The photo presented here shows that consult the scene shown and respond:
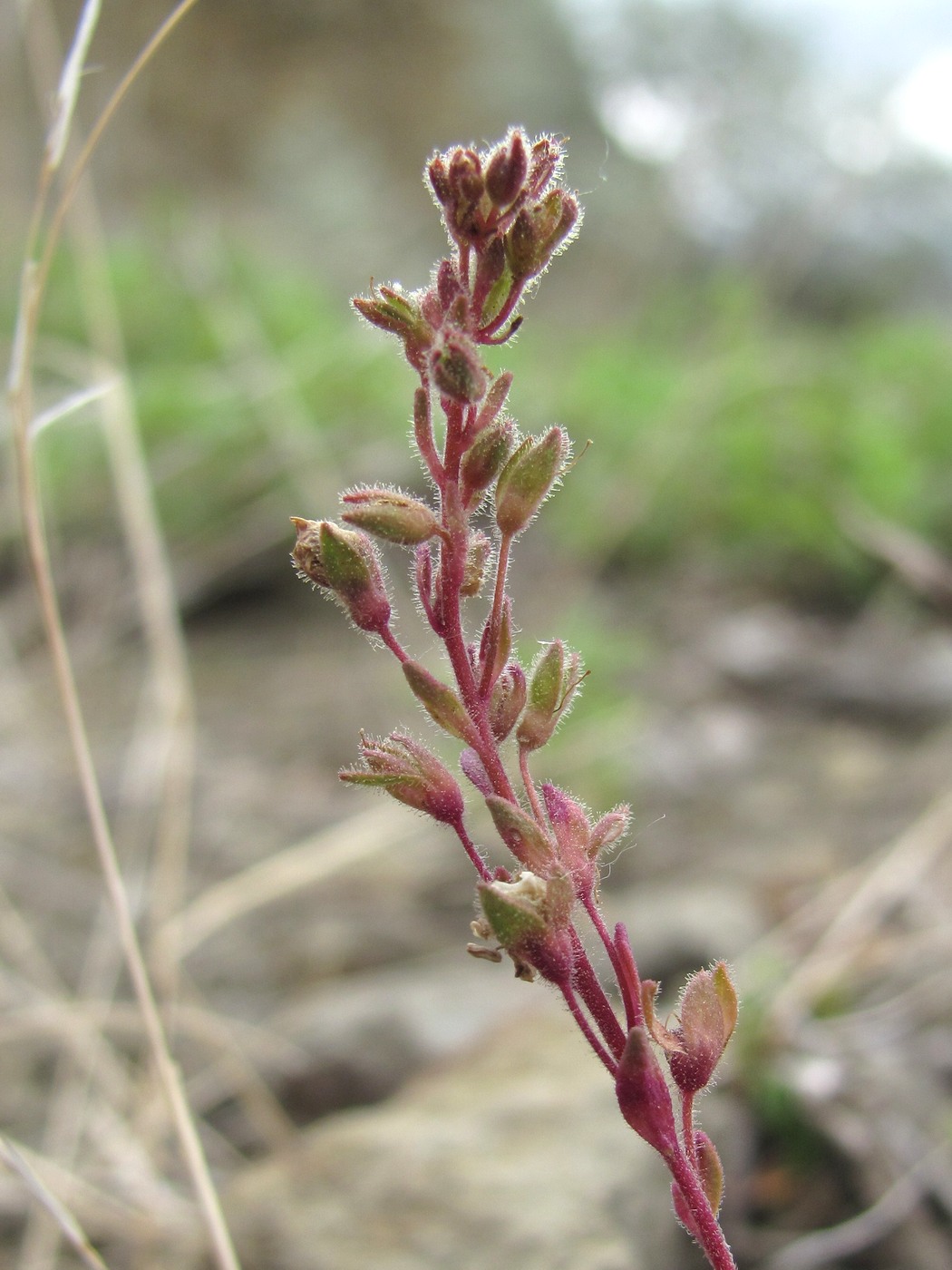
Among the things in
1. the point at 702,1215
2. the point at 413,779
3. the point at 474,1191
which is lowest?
the point at 702,1215

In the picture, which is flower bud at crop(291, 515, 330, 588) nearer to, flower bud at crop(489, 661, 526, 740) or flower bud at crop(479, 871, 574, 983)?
flower bud at crop(489, 661, 526, 740)

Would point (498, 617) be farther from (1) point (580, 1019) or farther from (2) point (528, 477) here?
(1) point (580, 1019)

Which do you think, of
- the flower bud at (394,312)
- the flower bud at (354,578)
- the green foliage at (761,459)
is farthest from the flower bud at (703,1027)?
the green foliage at (761,459)

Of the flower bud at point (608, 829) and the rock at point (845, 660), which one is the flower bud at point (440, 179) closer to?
the flower bud at point (608, 829)

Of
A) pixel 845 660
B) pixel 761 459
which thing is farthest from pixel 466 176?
pixel 761 459

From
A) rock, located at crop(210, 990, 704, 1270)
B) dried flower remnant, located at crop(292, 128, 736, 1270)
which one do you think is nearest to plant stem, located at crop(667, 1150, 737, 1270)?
dried flower remnant, located at crop(292, 128, 736, 1270)

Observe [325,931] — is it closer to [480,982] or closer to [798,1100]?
[480,982]
